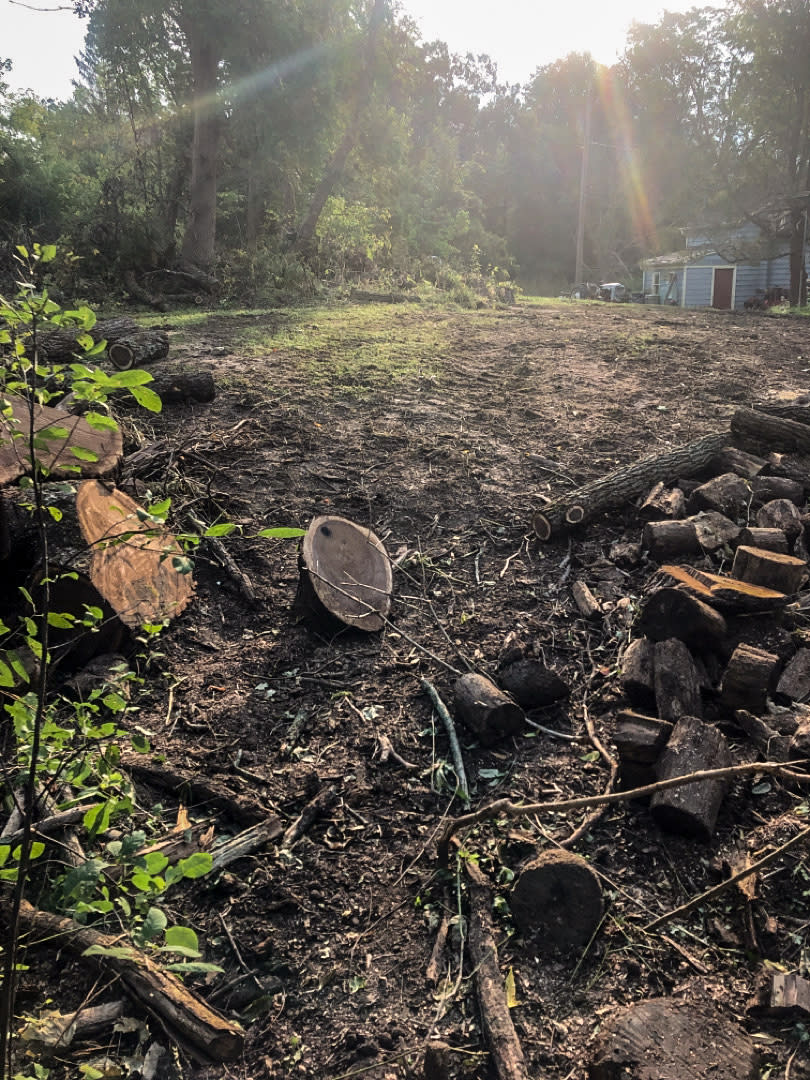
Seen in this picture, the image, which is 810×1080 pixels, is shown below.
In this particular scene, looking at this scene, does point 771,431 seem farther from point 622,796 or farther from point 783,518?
point 622,796

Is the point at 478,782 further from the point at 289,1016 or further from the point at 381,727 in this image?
the point at 289,1016

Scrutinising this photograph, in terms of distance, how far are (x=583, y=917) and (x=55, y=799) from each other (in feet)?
5.39

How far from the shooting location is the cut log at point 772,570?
2.91 metres

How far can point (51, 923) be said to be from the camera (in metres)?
1.78

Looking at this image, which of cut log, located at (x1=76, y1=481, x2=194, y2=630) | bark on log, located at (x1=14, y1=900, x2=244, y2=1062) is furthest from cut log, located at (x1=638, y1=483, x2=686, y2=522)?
bark on log, located at (x1=14, y1=900, x2=244, y2=1062)

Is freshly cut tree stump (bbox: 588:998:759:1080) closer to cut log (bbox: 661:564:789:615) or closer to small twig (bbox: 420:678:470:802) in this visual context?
small twig (bbox: 420:678:470:802)

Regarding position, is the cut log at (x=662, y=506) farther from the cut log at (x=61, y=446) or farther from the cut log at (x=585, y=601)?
the cut log at (x=61, y=446)

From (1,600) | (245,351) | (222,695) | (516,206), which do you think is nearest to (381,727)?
(222,695)

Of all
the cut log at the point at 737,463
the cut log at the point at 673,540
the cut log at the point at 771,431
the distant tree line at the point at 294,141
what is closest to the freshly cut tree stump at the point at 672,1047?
the cut log at the point at 673,540

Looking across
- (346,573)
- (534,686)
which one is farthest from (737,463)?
(346,573)

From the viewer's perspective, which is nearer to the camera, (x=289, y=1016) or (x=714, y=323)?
(x=289, y=1016)

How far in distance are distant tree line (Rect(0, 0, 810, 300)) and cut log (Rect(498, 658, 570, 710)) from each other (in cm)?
1216

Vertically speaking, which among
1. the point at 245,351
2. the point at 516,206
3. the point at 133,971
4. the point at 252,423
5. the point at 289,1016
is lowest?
the point at 289,1016

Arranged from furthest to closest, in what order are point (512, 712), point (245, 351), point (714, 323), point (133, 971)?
1. point (714, 323)
2. point (245, 351)
3. point (512, 712)
4. point (133, 971)
